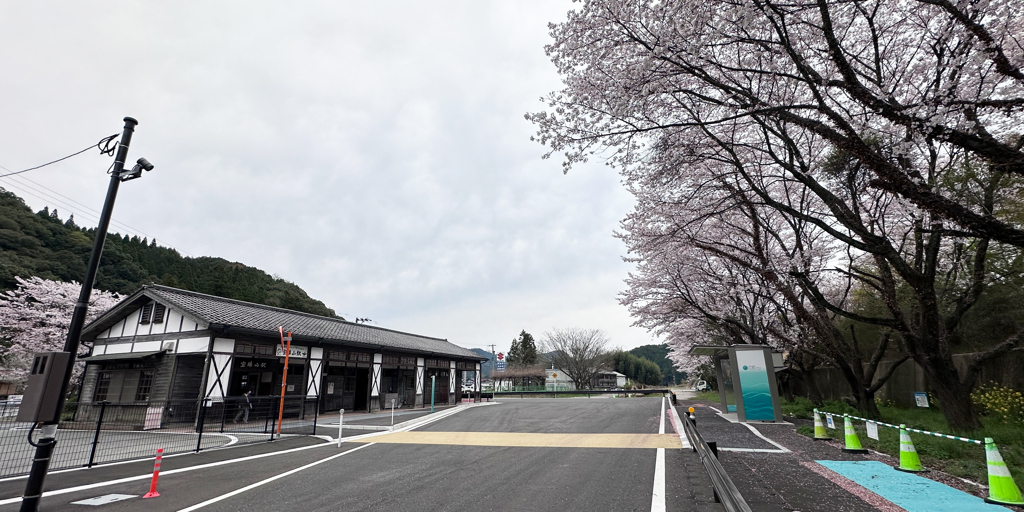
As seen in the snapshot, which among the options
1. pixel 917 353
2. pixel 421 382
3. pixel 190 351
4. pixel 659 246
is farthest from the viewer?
pixel 421 382

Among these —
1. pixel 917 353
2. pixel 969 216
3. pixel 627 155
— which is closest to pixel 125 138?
pixel 627 155

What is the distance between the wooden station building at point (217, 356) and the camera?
1662 centimetres

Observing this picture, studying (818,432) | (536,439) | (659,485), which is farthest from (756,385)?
(659,485)

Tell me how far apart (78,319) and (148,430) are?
11.7 meters

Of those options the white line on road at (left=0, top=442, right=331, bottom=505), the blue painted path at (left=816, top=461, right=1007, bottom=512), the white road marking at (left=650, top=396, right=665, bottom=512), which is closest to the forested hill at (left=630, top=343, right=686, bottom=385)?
the white road marking at (left=650, top=396, right=665, bottom=512)

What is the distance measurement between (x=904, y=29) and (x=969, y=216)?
191 inches

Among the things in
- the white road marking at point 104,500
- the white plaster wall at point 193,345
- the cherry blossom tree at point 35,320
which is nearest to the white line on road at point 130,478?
the white road marking at point 104,500

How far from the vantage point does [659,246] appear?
13.6m

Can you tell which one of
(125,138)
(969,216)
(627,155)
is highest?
(627,155)

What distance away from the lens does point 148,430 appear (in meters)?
14.3

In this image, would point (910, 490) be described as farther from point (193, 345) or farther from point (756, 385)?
point (193, 345)

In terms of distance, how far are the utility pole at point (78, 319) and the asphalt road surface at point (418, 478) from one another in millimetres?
987

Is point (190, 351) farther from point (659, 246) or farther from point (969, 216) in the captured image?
point (969, 216)

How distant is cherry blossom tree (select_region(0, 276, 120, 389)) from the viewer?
2347cm
